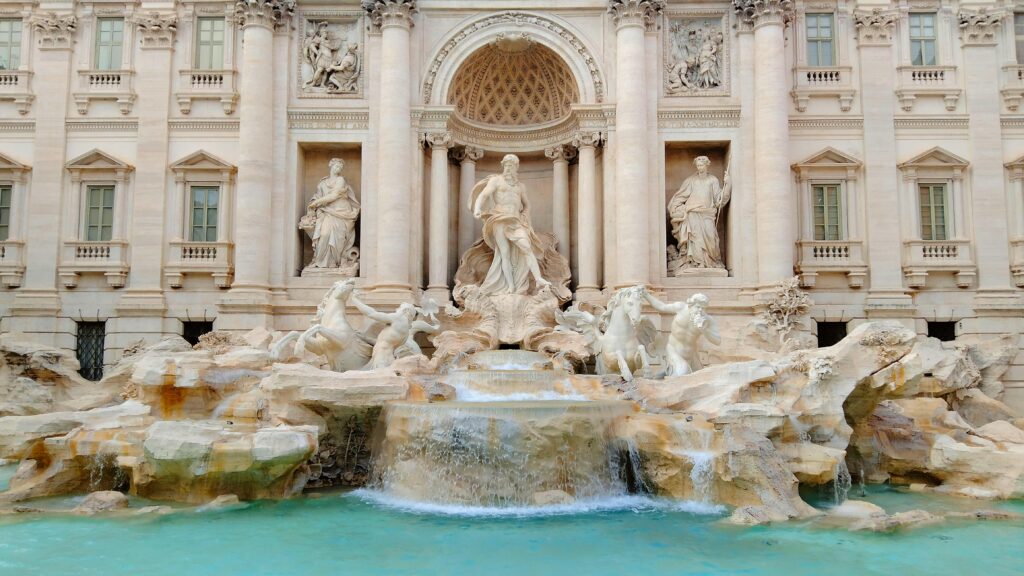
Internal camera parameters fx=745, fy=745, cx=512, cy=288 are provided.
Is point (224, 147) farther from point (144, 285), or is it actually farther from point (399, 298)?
point (399, 298)

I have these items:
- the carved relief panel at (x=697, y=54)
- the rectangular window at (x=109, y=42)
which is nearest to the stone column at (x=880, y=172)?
the carved relief panel at (x=697, y=54)

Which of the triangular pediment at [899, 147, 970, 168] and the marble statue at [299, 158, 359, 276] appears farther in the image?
the triangular pediment at [899, 147, 970, 168]

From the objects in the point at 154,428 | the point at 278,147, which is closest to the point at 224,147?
the point at 278,147

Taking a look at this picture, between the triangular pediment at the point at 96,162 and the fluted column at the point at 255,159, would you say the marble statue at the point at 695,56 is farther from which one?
the triangular pediment at the point at 96,162

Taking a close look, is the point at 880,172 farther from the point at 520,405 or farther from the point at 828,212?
the point at 520,405

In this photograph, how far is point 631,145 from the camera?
690 inches

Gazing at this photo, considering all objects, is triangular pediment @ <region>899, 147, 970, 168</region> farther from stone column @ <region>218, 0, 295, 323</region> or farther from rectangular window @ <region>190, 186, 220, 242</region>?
rectangular window @ <region>190, 186, 220, 242</region>

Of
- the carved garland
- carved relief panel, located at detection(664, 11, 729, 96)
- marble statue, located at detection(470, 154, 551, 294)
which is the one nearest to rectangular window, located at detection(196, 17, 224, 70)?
the carved garland

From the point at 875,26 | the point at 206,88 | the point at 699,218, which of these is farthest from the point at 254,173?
the point at 875,26

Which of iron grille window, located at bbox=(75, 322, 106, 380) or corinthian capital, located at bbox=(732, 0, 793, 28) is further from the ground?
corinthian capital, located at bbox=(732, 0, 793, 28)

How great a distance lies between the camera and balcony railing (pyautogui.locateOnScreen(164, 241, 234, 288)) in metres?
18.2

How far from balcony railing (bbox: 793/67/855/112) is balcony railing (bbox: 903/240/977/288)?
386 centimetres

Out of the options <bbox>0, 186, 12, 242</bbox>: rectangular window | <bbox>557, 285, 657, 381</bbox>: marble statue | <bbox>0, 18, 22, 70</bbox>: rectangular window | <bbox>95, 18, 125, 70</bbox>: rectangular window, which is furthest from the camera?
<bbox>0, 18, 22, 70</bbox>: rectangular window

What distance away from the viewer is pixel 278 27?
727 inches
